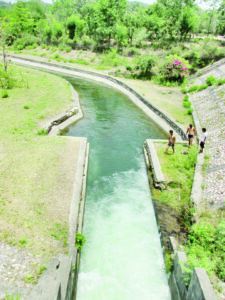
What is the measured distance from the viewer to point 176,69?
94.0 ft

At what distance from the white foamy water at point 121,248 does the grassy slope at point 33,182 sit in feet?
4.78

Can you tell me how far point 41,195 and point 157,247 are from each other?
4.89m

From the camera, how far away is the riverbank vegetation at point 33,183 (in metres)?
7.04

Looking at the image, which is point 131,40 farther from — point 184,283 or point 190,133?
point 184,283

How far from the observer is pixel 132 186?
1180 centimetres

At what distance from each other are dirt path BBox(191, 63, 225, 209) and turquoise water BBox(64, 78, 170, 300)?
8.76 ft

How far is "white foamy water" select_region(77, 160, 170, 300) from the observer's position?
23.1ft

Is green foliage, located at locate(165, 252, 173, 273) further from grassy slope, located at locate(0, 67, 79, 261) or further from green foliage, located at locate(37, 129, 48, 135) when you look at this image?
green foliage, located at locate(37, 129, 48, 135)

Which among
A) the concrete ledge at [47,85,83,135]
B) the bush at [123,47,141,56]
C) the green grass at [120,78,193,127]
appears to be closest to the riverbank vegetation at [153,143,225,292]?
the green grass at [120,78,193,127]

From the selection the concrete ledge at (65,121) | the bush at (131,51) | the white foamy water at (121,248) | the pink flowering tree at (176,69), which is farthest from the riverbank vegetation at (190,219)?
the bush at (131,51)

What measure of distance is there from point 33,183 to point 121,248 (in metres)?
4.46

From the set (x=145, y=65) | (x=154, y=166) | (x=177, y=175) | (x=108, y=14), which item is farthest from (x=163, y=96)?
(x=108, y=14)

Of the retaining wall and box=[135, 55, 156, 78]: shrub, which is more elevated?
box=[135, 55, 156, 78]: shrub

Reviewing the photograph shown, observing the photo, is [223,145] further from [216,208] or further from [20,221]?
[20,221]
